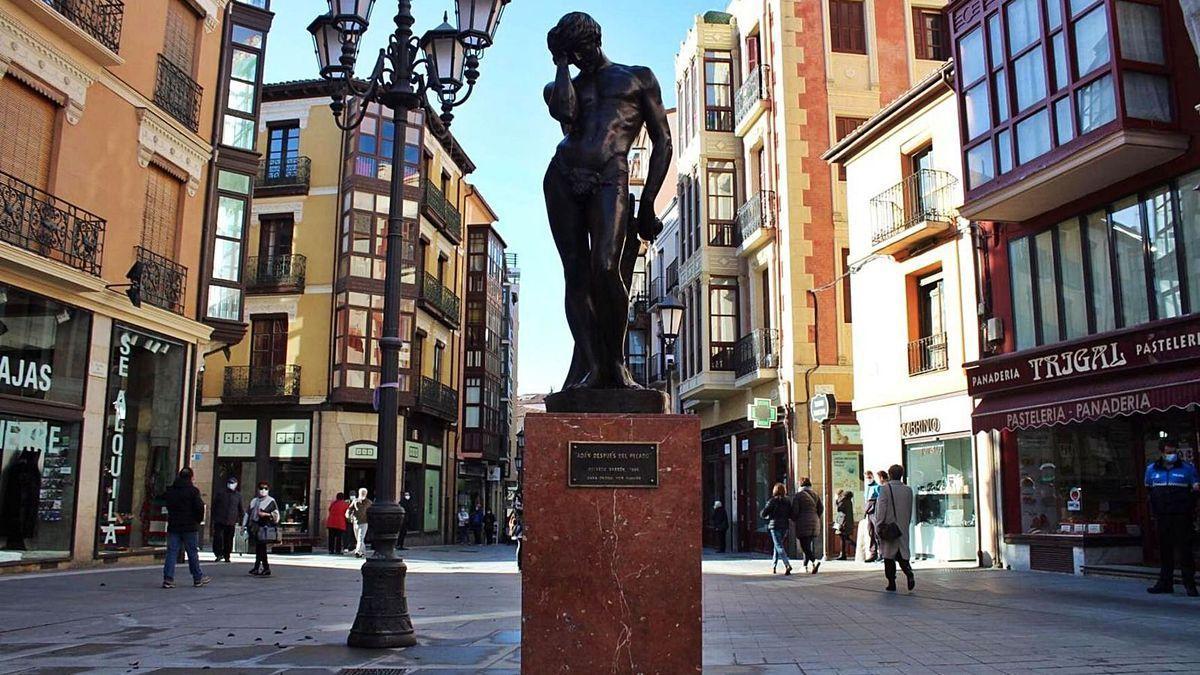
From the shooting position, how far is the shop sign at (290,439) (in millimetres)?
32438

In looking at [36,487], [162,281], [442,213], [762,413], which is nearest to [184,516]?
[36,487]

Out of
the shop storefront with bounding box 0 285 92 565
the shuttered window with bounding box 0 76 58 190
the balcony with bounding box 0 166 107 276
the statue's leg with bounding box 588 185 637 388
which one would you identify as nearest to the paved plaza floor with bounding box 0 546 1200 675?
the shop storefront with bounding box 0 285 92 565

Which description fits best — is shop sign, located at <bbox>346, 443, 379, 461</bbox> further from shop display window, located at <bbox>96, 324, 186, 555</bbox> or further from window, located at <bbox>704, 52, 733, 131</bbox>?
window, located at <bbox>704, 52, 733, 131</bbox>

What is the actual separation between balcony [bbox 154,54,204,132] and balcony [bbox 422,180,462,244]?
53.9 feet

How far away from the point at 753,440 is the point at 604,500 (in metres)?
22.0

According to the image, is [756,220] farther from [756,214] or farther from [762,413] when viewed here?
[762,413]

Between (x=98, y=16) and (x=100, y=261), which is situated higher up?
(x=98, y=16)

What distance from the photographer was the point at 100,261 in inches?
651

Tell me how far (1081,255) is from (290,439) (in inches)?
1000

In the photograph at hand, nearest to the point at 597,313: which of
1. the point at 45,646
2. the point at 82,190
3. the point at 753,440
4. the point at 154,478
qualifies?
the point at 45,646

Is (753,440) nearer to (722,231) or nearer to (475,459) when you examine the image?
(722,231)

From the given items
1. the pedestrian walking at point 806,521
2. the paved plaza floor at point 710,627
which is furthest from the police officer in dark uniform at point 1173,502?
the pedestrian walking at point 806,521

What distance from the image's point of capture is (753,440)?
2703 centimetres

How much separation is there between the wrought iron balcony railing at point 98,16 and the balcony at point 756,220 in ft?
52.2
